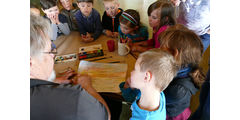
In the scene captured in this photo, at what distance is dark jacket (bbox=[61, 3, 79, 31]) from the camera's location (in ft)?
5.16

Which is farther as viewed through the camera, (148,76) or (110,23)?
(110,23)

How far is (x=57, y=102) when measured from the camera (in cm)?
64

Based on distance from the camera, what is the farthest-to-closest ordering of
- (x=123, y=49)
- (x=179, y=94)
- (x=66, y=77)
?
(x=123, y=49)
(x=66, y=77)
(x=179, y=94)

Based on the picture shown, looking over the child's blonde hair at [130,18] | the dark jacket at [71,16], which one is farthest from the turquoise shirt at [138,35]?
the dark jacket at [71,16]

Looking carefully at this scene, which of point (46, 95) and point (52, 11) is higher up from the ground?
point (52, 11)

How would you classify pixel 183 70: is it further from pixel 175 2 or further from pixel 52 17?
pixel 52 17

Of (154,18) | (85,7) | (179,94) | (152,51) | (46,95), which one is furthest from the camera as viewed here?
(85,7)

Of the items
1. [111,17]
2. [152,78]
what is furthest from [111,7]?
[152,78]

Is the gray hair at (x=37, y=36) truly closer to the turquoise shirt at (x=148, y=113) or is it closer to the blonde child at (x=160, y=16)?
the turquoise shirt at (x=148, y=113)

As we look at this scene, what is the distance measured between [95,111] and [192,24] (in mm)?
1352

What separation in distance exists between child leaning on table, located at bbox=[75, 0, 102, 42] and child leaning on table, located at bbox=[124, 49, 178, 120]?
1.01 metres

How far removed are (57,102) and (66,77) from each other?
0.55 metres

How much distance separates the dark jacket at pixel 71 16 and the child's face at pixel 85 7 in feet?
0.18

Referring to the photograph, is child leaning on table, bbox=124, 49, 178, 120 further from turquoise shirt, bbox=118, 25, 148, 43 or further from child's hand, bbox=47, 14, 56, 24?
child's hand, bbox=47, 14, 56, 24
